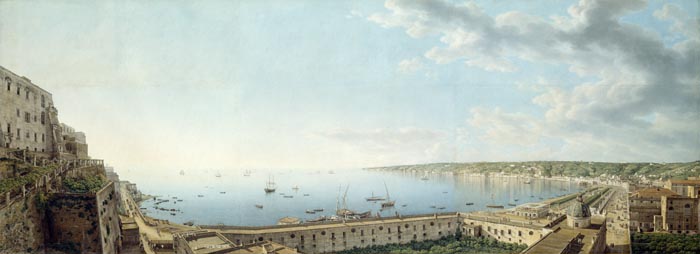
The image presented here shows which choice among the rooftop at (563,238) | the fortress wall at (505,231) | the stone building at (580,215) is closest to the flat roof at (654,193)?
the rooftop at (563,238)

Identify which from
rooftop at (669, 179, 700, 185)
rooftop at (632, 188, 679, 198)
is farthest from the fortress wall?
rooftop at (669, 179, 700, 185)

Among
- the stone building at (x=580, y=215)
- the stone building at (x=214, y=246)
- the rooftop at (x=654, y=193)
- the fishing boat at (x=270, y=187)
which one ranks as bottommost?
the fishing boat at (x=270, y=187)

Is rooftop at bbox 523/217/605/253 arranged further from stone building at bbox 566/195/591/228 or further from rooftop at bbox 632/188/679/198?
rooftop at bbox 632/188/679/198

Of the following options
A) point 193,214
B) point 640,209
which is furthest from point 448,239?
point 193,214

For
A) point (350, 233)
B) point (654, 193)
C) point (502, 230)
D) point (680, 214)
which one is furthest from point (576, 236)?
point (350, 233)

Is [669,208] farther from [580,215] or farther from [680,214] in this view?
[580,215]

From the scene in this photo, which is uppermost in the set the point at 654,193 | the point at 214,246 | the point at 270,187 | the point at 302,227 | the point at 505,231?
the point at 654,193

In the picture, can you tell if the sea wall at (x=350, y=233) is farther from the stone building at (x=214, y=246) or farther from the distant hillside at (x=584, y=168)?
the distant hillside at (x=584, y=168)
